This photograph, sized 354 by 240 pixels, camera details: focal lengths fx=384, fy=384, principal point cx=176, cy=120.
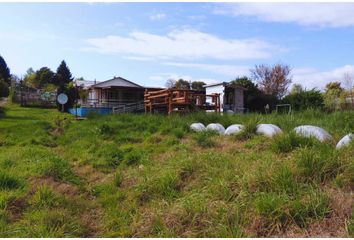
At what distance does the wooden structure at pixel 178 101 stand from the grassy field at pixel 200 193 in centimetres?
830

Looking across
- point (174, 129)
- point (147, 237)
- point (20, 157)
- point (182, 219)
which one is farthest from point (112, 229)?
point (174, 129)

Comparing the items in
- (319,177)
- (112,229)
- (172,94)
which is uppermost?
(172,94)

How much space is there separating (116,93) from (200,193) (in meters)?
33.5

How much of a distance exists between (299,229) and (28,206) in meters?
3.15

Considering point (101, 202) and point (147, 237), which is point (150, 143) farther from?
point (147, 237)

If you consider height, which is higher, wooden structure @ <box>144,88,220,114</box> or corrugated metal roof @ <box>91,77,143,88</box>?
corrugated metal roof @ <box>91,77,143,88</box>

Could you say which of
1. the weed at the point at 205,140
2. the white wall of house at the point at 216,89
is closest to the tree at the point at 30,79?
the white wall of house at the point at 216,89

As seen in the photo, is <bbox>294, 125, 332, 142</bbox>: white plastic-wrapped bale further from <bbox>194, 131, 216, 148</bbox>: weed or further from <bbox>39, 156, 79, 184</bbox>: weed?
<bbox>39, 156, 79, 184</bbox>: weed

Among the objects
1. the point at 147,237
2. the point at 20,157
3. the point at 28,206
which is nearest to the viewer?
the point at 147,237

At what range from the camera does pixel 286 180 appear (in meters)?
4.05

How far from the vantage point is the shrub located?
17.3 ft

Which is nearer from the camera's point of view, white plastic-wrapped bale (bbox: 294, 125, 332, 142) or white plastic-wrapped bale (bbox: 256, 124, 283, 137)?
white plastic-wrapped bale (bbox: 294, 125, 332, 142)

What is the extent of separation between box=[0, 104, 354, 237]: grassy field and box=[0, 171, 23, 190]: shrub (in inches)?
0.5

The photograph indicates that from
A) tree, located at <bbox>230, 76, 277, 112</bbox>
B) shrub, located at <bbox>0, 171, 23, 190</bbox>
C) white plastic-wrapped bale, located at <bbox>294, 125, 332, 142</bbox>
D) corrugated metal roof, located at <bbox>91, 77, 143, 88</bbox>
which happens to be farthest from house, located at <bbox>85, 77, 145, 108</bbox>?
shrub, located at <bbox>0, 171, 23, 190</bbox>
